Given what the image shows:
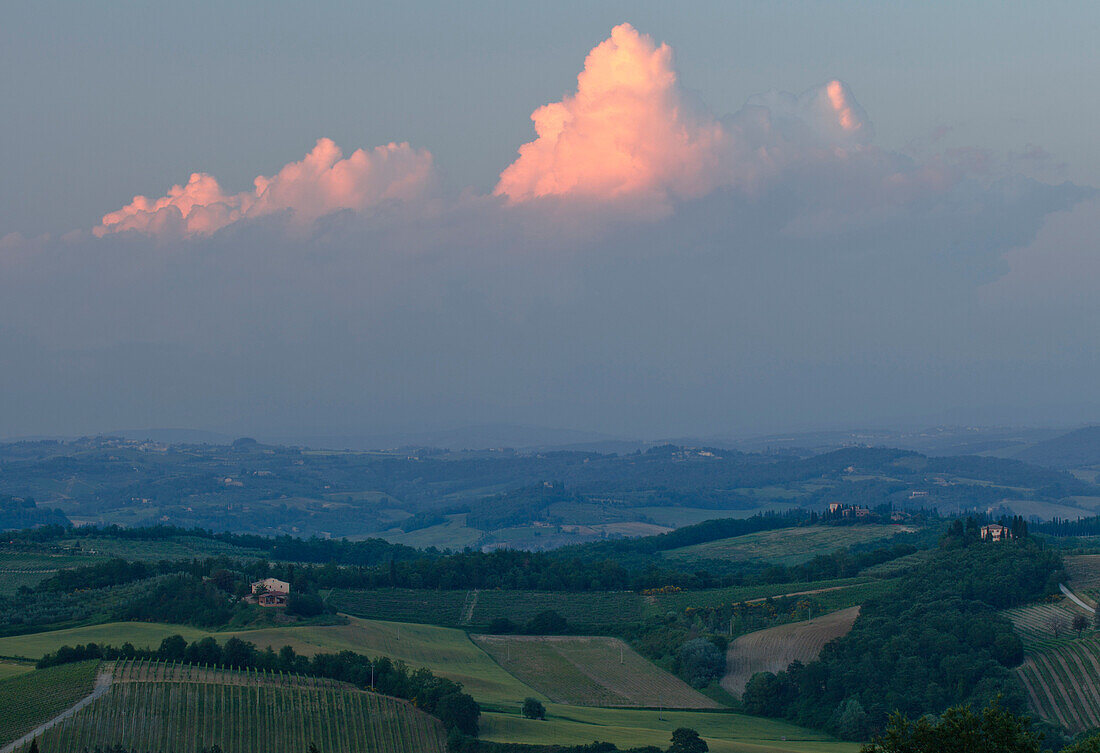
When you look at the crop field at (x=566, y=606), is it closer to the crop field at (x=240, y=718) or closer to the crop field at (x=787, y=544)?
the crop field at (x=240, y=718)

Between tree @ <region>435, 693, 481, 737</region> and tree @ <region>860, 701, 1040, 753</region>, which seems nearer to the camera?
tree @ <region>860, 701, 1040, 753</region>

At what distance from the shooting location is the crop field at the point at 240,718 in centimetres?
6494

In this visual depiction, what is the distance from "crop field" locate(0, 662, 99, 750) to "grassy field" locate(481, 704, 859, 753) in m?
24.0

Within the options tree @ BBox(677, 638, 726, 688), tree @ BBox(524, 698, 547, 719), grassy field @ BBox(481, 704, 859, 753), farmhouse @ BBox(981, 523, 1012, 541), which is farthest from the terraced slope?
tree @ BBox(524, 698, 547, 719)

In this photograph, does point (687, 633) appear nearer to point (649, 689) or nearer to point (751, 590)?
point (649, 689)

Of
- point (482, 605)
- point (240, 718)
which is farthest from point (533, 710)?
point (482, 605)

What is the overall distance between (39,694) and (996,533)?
105 metres

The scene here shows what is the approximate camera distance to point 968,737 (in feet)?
117

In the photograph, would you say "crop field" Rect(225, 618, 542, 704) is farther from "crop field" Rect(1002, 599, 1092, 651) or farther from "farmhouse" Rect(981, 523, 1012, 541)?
"farmhouse" Rect(981, 523, 1012, 541)

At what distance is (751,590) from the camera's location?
129 m

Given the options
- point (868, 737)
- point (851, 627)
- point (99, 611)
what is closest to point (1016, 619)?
point (851, 627)

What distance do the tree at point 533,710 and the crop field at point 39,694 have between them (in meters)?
27.6

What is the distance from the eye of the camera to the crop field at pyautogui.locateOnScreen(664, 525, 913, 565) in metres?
176

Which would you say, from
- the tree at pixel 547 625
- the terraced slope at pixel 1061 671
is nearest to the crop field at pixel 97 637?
the tree at pixel 547 625
